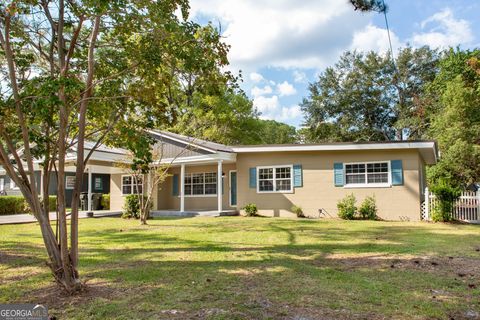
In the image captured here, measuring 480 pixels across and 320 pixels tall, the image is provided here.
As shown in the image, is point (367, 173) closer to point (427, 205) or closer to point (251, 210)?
point (427, 205)

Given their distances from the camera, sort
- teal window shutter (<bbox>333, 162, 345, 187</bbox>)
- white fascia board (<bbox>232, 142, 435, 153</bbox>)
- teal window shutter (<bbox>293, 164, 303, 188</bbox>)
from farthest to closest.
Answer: teal window shutter (<bbox>293, 164, 303, 188</bbox>)
teal window shutter (<bbox>333, 162, 345, 187</bbox>)
white fascia board (<bbox>232, 142, 435, 153</bbox>)

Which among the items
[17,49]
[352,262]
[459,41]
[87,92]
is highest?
[459,41]

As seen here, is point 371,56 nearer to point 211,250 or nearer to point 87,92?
point 211,250

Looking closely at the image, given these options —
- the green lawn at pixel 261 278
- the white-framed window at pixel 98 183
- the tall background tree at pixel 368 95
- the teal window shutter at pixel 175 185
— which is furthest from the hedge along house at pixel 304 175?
the tall background tree at pixel 368 95

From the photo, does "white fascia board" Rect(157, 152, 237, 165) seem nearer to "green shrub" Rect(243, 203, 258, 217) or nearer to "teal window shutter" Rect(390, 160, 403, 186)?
"green shrub" Rect(243, 203, 258, 217)

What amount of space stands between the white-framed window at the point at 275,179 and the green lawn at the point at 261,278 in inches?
273

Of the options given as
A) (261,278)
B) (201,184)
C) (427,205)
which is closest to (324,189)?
(427,205)

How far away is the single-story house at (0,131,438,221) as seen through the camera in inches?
544

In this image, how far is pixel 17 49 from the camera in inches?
209

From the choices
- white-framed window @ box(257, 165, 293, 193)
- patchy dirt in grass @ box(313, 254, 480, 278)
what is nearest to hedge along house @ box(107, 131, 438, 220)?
white-framed window @ box(257, 165, 293, 193)

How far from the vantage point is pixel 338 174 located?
14789 mm

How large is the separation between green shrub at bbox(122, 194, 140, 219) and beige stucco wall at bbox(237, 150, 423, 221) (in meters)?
4.51

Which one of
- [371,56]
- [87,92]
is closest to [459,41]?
[371,56]

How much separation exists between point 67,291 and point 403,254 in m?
5.54
